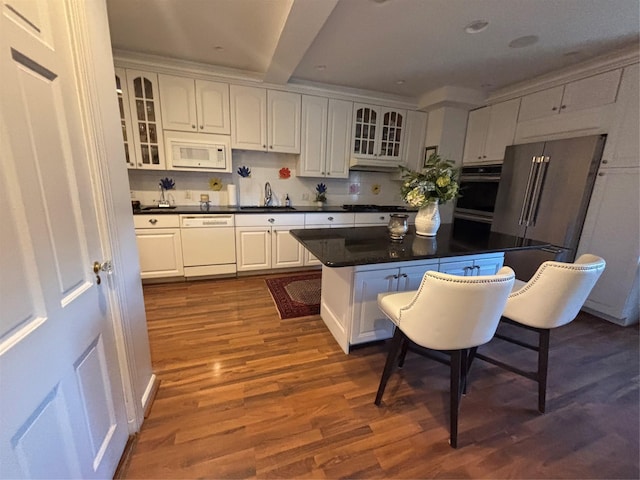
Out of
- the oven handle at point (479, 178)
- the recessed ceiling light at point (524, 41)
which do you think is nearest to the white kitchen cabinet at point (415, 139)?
the oven handle at point (479, 178)

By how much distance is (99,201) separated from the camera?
1.03 metres

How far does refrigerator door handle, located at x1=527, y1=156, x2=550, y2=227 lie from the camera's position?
2895mm

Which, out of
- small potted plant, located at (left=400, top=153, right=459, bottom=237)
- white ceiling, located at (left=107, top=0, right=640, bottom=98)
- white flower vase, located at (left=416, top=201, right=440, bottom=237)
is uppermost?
white ceiling, located at (left=107, top=0, right=640, bottom=98)

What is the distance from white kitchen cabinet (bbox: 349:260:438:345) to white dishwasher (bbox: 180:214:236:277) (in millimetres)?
2038

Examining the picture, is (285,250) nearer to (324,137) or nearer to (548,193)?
(324,137)

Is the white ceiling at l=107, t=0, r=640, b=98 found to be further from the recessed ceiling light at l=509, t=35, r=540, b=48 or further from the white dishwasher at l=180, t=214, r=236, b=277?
the white dishwasher at l=180, t=214, r=236, b=277

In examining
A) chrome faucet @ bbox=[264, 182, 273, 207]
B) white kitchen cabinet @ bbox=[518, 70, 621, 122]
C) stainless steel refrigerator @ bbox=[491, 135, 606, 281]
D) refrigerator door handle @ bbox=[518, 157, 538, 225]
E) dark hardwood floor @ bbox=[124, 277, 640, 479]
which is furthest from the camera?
chrome faucet @ bbox=[264, 182, 273, 207]

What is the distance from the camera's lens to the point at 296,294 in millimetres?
2963

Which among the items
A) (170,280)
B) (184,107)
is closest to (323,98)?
(184,107)

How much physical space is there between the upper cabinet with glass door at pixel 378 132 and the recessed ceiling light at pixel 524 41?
169 cm

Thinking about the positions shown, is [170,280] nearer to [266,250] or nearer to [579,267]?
[266,250]

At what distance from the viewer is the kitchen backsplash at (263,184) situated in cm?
340

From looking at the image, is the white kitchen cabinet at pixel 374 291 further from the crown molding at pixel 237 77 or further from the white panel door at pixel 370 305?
the crown molding at pixel 237 77

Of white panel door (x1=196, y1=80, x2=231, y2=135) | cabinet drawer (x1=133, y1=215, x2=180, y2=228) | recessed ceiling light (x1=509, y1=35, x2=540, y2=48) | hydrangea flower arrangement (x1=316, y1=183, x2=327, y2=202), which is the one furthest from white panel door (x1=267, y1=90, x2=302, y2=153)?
recessed ceiling light (x1=509, y1=35, x2=540, y2=48)
